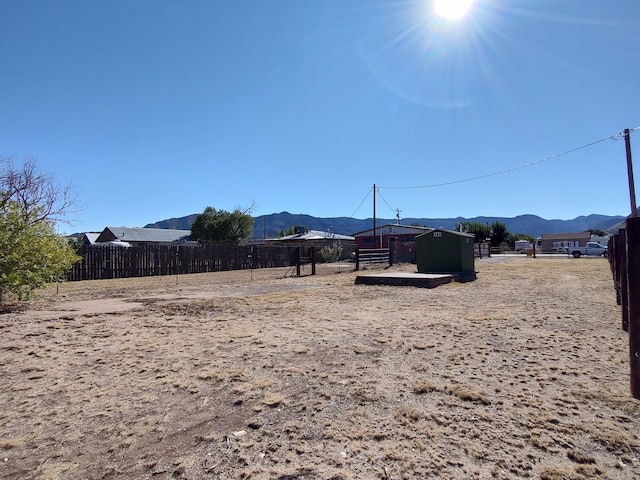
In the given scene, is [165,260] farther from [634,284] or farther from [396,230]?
[396,230]

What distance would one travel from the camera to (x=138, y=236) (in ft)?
216

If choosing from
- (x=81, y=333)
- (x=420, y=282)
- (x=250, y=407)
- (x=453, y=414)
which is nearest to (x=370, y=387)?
(x=453, y=414)

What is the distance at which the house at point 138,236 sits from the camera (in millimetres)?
64062

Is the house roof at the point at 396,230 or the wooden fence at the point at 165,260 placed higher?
the house roof at the point at 396,230

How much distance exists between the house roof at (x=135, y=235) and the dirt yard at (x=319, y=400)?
208 feet

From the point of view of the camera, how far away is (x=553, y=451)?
8.37 feet

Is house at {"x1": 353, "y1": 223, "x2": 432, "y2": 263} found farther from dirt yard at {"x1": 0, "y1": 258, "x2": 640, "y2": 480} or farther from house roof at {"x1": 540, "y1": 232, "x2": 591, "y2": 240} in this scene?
house roof at {"x1": 540, "y1": 232, "x2": 591, "y2": 240}

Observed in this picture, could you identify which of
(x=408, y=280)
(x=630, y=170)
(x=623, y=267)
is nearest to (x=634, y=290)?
(x=623, y=267)

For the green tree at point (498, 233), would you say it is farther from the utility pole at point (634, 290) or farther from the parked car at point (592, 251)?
the utility pole at point (634, 290)

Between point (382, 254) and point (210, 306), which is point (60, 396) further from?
point (382, 254)

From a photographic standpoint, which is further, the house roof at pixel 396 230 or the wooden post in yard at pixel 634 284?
the house roof at pixel 396 230

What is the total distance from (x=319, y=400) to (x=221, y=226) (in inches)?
2350

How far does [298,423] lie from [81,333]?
4675 millimetres

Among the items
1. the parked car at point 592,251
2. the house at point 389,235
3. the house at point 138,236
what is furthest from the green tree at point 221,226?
the parked car at point 592,251
